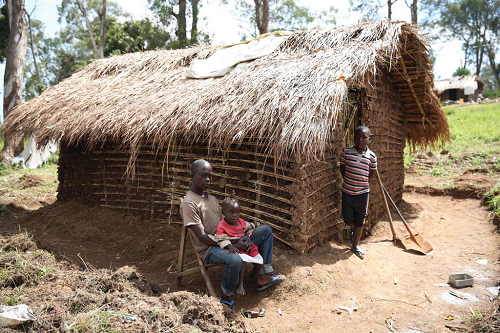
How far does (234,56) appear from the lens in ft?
21.1

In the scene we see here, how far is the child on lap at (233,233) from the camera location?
3.41 metres

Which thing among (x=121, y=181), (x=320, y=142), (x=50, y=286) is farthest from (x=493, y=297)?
(x=121, y=181)

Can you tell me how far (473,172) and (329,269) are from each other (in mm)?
7368

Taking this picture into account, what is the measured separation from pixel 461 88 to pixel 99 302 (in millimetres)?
29825

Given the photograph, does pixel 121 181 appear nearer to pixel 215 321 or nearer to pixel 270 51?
pixel 270 51

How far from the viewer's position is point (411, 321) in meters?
3.41

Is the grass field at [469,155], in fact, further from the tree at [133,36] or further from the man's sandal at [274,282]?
the tree at [133,36]

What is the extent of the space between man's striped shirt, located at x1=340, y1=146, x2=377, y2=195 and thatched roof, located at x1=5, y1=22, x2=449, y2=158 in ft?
1.15

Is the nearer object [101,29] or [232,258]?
[232,258]

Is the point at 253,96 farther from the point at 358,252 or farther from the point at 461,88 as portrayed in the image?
the point at 461,88

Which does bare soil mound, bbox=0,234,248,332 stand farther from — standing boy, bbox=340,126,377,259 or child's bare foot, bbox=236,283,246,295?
standing boy, bbox=340,126,377,259

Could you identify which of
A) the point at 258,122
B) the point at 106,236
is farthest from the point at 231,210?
the point at 106,236

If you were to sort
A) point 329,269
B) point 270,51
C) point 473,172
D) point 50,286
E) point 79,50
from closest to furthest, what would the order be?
point 50,286 → point 329,269 → point 270,51 → point 473,172 → point 79,50

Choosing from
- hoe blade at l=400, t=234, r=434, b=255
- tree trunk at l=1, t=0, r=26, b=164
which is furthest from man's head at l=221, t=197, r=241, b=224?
tree trunk at l=1, t=0, r=26, b=164
